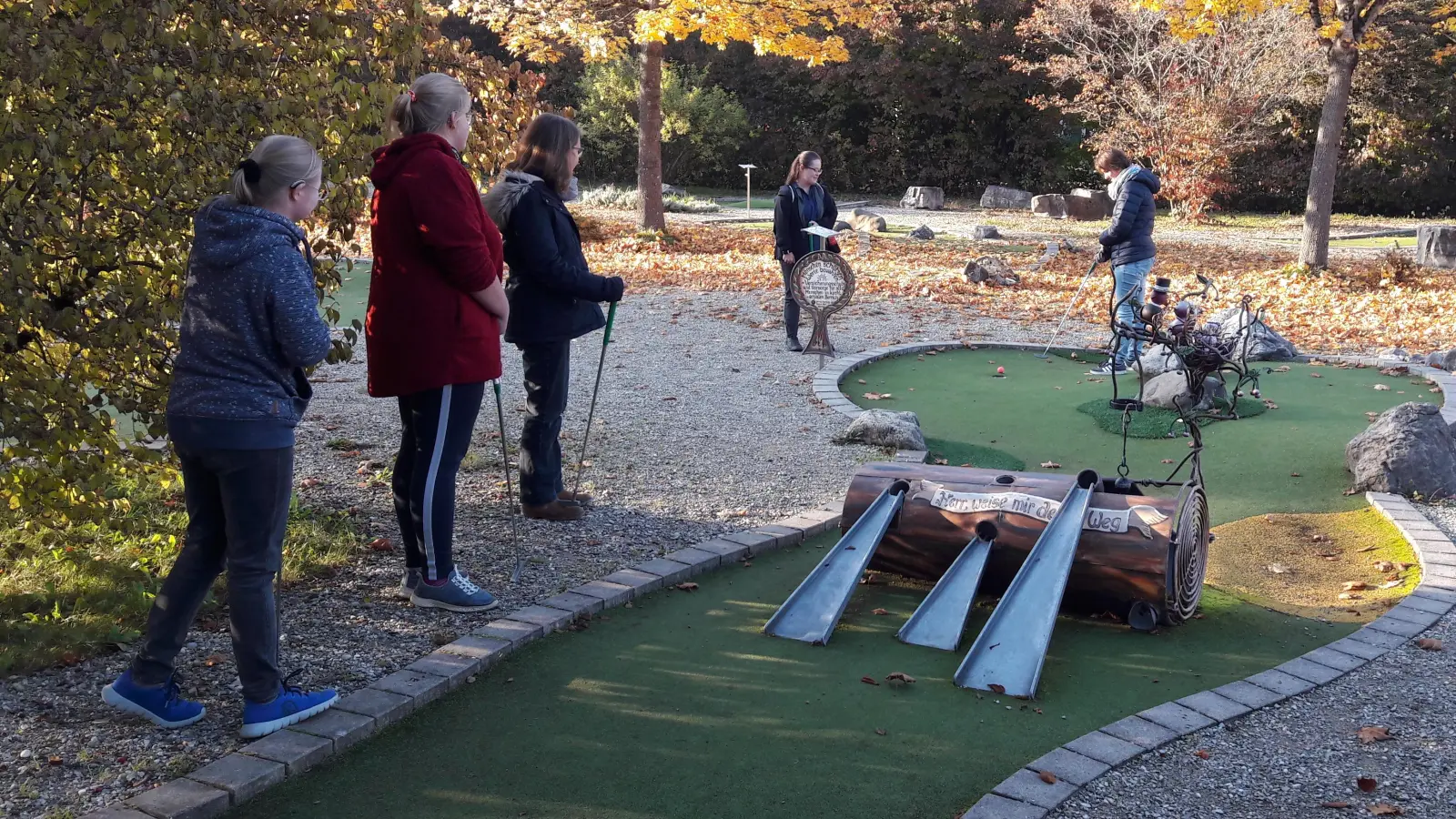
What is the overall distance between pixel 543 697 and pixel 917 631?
125 centimetres

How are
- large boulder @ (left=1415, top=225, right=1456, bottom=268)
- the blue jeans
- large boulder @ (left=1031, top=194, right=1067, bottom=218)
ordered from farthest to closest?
large boulder @ (left=1031, top=194, right=1067, bottom=218), large boulder @ (left=1415, top=225, right=1456, bottom=268), the blue jeans

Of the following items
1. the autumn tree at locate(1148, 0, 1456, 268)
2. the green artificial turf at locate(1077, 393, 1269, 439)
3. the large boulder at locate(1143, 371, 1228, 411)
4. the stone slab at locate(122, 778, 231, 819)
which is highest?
the autumn tree at locate(1148, 0, 1456, 268)

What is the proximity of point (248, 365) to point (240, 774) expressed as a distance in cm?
97

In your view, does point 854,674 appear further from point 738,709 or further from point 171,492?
point 171,492

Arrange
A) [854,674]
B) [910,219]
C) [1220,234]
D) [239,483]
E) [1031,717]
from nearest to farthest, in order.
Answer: [239,483] < [1031,717] < [854,674] < [1220,234] < [910,219]

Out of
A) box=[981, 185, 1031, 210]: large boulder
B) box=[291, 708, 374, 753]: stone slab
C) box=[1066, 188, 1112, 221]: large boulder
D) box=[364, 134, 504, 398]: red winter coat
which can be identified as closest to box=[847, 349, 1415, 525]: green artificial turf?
box=[364, 134, 504, 398]: red winter coat

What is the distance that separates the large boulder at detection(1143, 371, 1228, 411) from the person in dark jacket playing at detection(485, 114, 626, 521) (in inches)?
157

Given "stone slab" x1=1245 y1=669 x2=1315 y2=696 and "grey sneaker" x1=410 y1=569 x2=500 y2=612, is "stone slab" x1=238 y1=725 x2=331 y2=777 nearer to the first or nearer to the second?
"grey sneaker" x1=410 y1=569 x2=500 y2=612

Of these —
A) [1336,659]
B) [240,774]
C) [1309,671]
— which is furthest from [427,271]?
[1336,659]

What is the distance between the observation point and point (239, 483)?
2891mm

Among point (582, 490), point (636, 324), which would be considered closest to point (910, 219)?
point (636, 324)

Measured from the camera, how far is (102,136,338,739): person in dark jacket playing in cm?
285

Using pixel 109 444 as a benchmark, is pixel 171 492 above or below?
below

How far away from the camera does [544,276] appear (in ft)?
14.9
